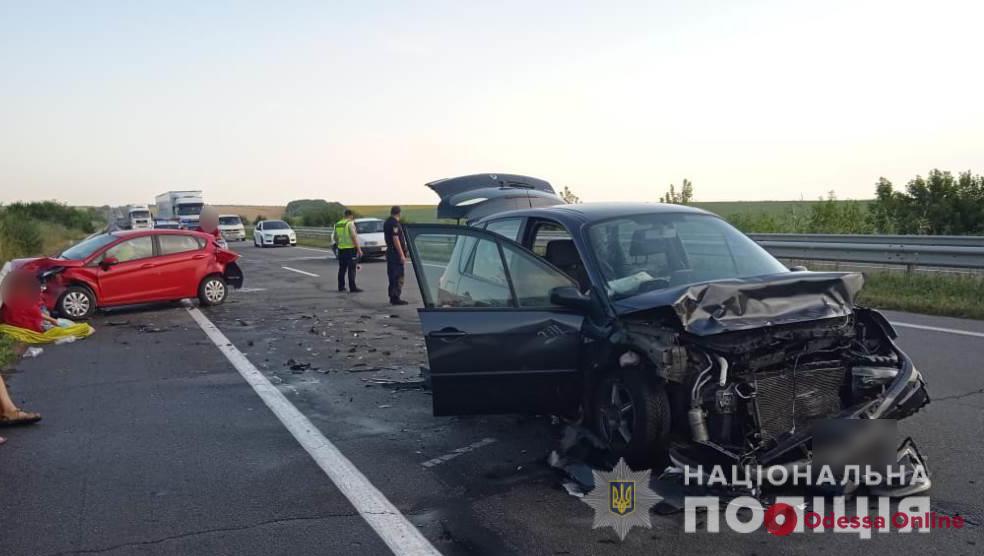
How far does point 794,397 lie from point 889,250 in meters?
11.1

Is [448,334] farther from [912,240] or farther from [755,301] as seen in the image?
[912,240]

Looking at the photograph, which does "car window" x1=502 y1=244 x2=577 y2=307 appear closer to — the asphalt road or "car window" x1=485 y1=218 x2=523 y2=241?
"car window" x1=485 y1=218 x2=523 y2=241

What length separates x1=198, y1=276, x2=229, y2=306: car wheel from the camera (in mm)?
15117

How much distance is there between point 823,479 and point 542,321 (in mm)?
1897

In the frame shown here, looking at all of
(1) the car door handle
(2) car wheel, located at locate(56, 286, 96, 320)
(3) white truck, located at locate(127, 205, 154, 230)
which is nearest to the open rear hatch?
(2) car wheel, located at locate(56, 286, 96, 320)

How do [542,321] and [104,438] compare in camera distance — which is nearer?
[542,321]

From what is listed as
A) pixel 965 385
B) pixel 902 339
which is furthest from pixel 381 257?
pixel 965 385

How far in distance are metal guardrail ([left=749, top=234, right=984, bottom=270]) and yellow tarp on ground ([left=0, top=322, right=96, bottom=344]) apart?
13.0 m

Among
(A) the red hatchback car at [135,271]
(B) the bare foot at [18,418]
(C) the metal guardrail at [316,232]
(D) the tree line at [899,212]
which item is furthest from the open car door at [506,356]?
(C) the metal guardrail at [316,232]

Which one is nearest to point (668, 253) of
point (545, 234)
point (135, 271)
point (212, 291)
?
point (545, 234)

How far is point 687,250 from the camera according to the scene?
5.77m

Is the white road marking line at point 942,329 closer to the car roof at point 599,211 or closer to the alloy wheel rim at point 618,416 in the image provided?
the car roof at point 599,211

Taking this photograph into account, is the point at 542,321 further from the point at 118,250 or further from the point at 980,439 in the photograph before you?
the point at 118,250

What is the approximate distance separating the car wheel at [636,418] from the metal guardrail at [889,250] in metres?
10.1
